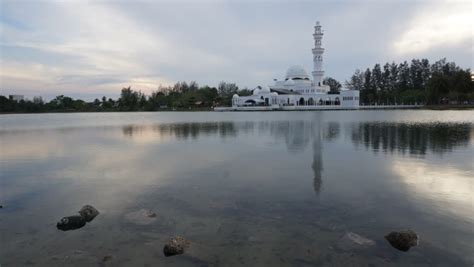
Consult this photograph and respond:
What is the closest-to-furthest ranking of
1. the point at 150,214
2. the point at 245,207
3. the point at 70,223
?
the point at 70,223 < the point at 150,214 < the point at 245,207

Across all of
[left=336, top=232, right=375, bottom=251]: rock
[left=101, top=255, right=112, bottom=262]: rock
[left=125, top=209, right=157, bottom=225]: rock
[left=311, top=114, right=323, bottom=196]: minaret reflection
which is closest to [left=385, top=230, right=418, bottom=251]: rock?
[left=336, top=232, right=375, bottom=251]: rock

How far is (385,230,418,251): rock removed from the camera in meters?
5.84

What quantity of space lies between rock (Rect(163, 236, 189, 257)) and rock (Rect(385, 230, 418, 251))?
143 inches

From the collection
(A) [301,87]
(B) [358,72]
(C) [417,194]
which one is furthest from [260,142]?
(B) [358,72]

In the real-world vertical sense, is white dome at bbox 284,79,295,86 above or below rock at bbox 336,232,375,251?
above

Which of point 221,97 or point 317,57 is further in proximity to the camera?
point 221,97

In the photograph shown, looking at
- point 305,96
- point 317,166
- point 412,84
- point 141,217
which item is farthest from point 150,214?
point 412,84

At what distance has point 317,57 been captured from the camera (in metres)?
96.8

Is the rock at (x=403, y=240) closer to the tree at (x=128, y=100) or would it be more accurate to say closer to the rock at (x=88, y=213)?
the rock at (x=88, y=213)

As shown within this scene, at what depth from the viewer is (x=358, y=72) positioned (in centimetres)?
11538

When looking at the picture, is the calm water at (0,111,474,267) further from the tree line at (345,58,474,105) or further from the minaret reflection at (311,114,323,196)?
the tree line at (345,58,474,105)

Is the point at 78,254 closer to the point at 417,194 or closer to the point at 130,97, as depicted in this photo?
the point at 417,194

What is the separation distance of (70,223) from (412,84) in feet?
363

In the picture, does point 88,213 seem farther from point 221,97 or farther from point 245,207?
point 221,97
